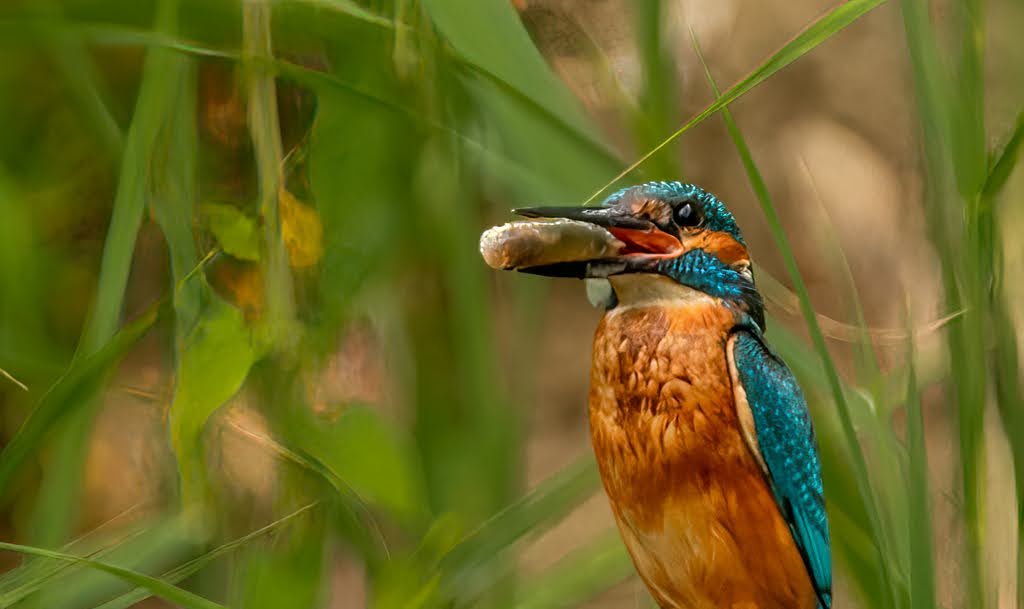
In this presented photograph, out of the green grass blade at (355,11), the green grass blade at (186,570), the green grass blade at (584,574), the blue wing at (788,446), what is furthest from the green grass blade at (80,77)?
the blue wing at (788,446)

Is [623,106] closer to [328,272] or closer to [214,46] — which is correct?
[328,272]

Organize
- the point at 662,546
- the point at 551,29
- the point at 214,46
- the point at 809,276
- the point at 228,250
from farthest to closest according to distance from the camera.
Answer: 1. the point at 809,276
2. the point at 551,29
3. the point at 214,46
4. the point at 228,250
5. the point at 662,546

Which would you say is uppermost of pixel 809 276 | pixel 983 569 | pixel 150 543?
pixel 809 276

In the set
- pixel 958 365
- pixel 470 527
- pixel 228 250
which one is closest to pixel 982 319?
pixel 958 365

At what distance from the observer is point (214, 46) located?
1.28 m

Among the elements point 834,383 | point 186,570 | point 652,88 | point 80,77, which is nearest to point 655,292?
point 834,383

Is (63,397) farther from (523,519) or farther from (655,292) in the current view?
(655,292)

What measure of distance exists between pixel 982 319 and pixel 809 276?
686 mm

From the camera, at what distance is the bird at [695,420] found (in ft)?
2.74

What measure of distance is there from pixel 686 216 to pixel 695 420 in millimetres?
120

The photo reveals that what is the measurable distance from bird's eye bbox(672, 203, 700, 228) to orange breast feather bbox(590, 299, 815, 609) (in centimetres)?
5

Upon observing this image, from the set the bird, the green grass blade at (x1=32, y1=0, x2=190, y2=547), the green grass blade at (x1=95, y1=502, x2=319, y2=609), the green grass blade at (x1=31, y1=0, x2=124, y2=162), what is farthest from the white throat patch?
the green grass blade at (x1=31, y1=0, x2=124, y2=162)

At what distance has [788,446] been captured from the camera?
86cm

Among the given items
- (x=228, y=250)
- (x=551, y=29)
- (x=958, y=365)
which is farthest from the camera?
(x=551, y=29)
